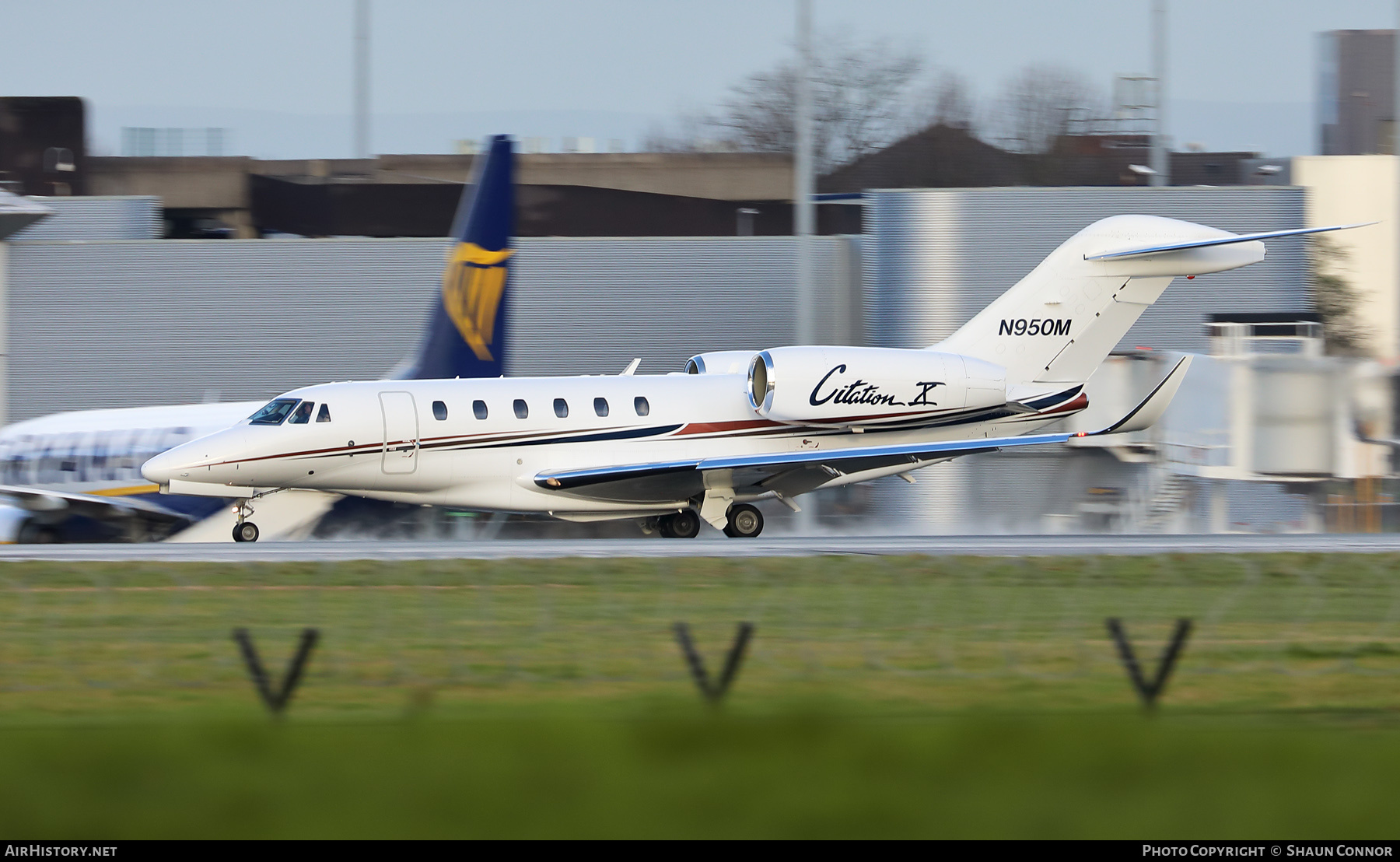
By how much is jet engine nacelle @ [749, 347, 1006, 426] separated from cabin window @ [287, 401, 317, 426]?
588cm

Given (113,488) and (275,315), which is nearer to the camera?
(113,488)

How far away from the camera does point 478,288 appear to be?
24.0 meters

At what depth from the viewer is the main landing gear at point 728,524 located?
69.7 ft

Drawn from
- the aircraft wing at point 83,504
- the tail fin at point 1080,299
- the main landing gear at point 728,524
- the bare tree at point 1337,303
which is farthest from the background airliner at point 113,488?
the bare tree at point 1337,303

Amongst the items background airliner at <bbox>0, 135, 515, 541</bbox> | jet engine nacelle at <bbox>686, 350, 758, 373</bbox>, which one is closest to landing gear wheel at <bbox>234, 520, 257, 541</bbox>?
background airliner at <bbox>0, 135, 515, 541</bbox>

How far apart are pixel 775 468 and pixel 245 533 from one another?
22.9ft

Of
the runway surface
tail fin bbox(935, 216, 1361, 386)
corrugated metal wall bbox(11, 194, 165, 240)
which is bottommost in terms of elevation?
the runway surface

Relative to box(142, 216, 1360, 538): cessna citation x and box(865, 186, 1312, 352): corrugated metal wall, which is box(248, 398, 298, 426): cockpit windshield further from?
box(865, 186, 1312, 352): corrugated metal wall

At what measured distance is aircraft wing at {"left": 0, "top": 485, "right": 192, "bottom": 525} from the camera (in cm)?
2012

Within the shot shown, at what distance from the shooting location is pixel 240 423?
2023cm

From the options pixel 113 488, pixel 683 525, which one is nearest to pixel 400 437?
pixel 113 488

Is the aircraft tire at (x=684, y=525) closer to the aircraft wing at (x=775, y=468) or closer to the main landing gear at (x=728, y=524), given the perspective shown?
the main landing gear at (x=728, y=524)

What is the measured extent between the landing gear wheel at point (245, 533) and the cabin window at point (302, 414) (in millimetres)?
1545

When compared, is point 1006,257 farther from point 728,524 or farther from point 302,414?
point 302,414
